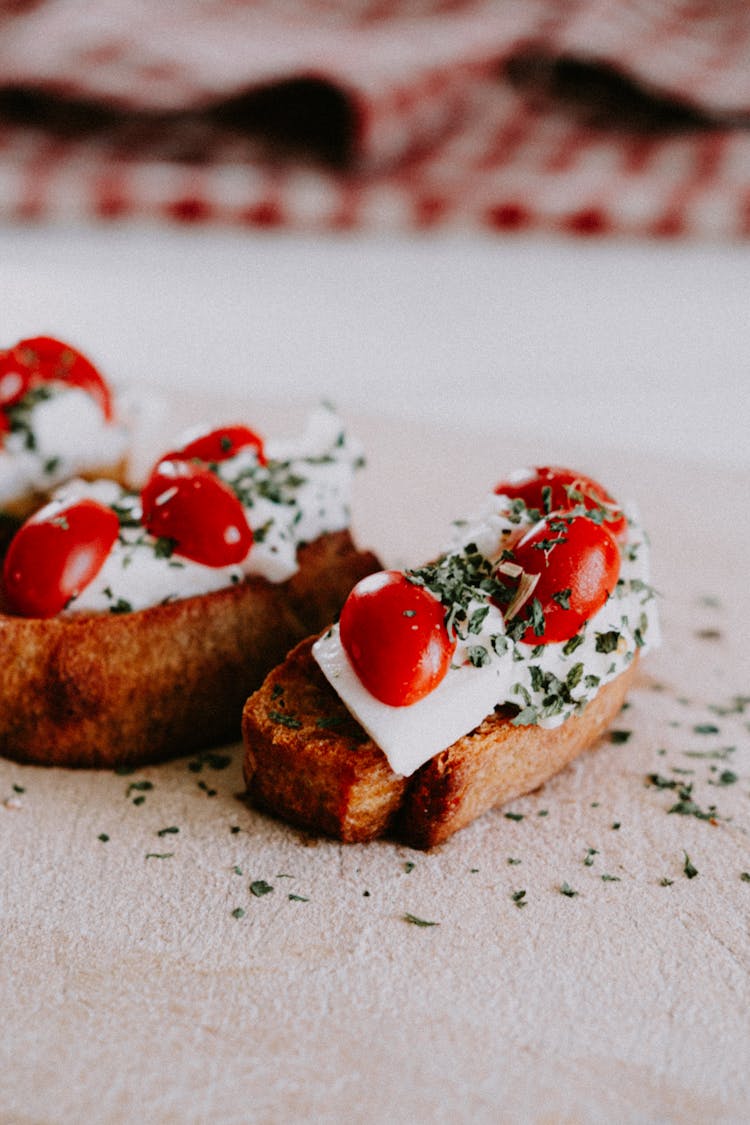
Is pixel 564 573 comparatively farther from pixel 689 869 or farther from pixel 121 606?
pixel 121 606

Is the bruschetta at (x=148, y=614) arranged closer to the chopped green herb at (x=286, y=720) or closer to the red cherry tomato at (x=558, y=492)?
the chopped green herb at (x=286, y=720)

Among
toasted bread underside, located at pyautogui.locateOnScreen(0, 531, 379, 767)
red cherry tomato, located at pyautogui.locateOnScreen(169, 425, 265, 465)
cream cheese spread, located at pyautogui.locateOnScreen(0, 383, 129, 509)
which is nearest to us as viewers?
toasted bread underside, located at pyautogui.locateOnScreen(0, 531, 379, 767)

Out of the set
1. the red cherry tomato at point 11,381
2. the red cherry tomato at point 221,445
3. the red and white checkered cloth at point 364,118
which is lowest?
the red cherry tomato at point 221,445

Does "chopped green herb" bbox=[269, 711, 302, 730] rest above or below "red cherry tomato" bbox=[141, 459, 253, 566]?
below

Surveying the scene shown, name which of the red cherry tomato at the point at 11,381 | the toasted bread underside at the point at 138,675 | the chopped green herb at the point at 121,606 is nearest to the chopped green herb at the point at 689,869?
the toasted bread underside at the point at 138,675

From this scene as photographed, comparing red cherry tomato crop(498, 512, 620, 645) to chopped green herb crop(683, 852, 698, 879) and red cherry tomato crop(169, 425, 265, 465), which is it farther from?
red cherry tomato crop(169, 425, 265, 465)

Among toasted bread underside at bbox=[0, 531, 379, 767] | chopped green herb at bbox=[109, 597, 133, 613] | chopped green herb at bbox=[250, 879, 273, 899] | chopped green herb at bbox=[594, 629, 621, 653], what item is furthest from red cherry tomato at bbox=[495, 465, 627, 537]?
chopped green herb at bbox=[250, 879, 273, 899]

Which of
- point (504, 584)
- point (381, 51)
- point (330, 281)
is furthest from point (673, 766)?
point (381, 51)

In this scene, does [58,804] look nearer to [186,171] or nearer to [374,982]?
[374,982]
